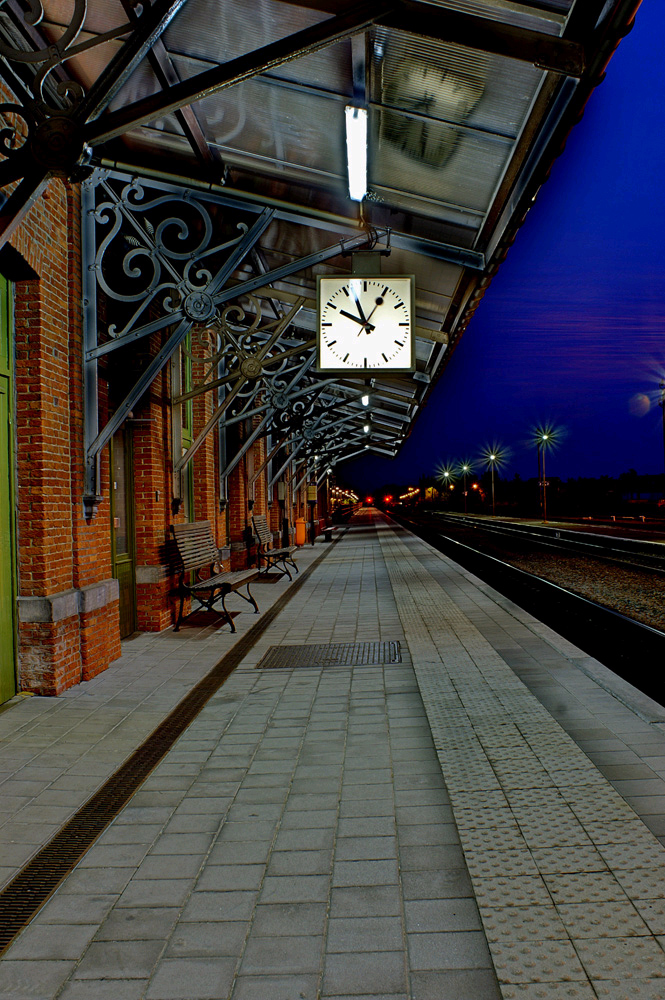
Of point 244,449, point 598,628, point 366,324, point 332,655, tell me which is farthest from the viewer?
point 244,449

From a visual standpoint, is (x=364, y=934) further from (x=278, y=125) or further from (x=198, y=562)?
(x=198, y=562)

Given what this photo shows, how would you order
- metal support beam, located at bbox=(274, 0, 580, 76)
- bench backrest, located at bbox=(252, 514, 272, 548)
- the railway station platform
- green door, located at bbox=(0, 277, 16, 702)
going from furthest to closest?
bench backrest, located at bbox=(252, 514, 272, 548), green door, located at bbox=(0, 277, 16, 702), metal support beam, located at bbox=(274, 0, 580, 76), the railway station platform

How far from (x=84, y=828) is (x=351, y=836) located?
4.44ft

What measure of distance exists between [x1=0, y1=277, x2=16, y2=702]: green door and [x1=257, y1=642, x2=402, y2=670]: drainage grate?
225 cm

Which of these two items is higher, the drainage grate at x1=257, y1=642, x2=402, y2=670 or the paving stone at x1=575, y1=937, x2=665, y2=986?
the paving stone at x1=575, y1=937, x2=665, y2=986

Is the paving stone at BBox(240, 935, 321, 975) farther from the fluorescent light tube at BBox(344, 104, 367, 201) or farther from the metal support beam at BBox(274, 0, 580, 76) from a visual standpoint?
the fluorescent light tube at BBox(344, 104, 367, 201)

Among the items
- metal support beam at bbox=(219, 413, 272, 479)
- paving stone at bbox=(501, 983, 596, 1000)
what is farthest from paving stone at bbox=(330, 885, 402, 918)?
A: metal support beam at bbox=(219, 413, 272, 479)

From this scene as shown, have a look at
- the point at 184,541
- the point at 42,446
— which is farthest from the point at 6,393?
the point at 184,541

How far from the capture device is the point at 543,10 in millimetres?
4250

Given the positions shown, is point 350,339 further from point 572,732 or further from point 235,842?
point 235,842

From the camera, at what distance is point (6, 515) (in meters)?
5.36

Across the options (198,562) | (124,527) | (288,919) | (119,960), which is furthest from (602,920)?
(198,562)

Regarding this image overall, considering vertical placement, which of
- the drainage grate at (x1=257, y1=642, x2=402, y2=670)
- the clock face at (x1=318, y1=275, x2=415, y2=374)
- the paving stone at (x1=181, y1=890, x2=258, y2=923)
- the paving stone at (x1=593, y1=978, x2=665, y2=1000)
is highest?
the clock face at (x1=318, y1=275, x2=415, y2=374)

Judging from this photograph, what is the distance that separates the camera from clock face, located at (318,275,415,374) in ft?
25.3
